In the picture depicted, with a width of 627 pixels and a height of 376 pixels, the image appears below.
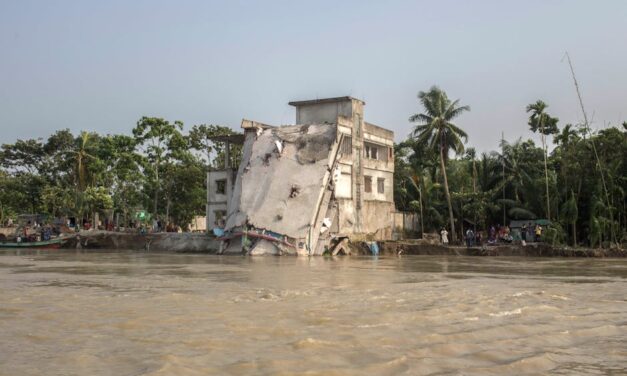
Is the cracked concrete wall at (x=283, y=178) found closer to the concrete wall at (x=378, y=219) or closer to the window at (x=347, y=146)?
the window at (x=347, y=146)

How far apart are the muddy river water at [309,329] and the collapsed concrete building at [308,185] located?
765 inches

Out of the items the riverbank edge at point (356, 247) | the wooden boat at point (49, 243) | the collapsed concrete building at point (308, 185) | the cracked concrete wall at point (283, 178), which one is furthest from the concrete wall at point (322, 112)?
the wooden boat at point (49, 243)

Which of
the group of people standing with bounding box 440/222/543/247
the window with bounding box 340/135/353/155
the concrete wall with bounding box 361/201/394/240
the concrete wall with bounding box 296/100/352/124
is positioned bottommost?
the group of people standing with bounding box 440/222/543/247

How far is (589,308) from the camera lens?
33.1 ft

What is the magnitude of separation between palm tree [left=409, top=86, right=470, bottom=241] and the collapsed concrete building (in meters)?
2.62

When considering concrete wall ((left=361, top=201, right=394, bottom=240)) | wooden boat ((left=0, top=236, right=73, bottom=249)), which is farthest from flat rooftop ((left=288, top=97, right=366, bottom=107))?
wooden boat ((left=0, top=236, right=73, bottom=249))

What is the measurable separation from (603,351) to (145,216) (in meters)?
44.2

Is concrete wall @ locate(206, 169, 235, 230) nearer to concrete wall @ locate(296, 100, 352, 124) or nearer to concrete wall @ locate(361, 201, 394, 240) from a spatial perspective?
concrete wall @ locate(296, 100, 352, 124)

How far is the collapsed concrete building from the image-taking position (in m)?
33.4

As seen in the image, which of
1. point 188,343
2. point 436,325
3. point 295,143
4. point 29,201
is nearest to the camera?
point 188,343

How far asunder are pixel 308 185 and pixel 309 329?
1049 inches

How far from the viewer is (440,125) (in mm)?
42031

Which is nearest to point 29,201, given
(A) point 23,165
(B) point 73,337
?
(A) point 23,165

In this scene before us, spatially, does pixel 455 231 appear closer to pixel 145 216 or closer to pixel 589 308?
pixel 145 216
